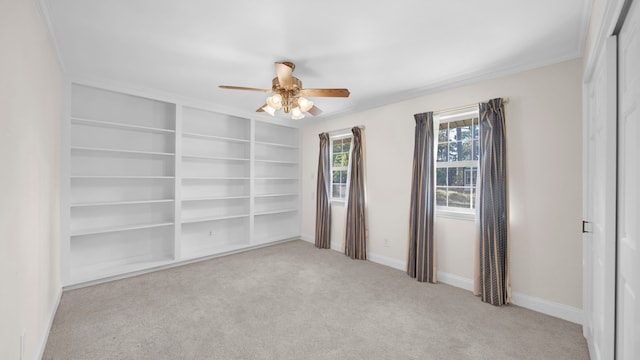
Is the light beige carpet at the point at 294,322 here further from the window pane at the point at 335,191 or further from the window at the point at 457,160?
the window pane at the point at 335,191

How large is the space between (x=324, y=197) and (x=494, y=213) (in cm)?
276

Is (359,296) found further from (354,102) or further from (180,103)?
(180,103)

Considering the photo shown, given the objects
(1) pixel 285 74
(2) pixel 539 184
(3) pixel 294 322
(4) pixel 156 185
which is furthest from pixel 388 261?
(4) pixel 156 185

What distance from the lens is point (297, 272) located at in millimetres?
3609

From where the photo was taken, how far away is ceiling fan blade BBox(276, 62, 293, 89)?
2.46 meters

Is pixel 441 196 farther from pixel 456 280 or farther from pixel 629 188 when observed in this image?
pixel 629 188

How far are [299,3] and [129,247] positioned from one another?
3864mm

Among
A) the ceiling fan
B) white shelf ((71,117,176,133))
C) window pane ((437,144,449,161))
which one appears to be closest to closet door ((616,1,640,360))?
the ceiling fan

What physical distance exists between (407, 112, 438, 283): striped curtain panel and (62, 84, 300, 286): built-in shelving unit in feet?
8.76

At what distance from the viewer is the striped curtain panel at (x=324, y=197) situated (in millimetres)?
4812

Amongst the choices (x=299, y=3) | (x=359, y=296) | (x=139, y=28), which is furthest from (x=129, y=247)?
(x=299, y=3)

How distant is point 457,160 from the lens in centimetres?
329

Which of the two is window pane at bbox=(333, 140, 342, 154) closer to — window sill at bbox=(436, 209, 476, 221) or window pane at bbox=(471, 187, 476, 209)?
window sill at bbox=(436, 209, 476, 221)

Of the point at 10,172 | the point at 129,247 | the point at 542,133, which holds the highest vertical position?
the point at 542,133
